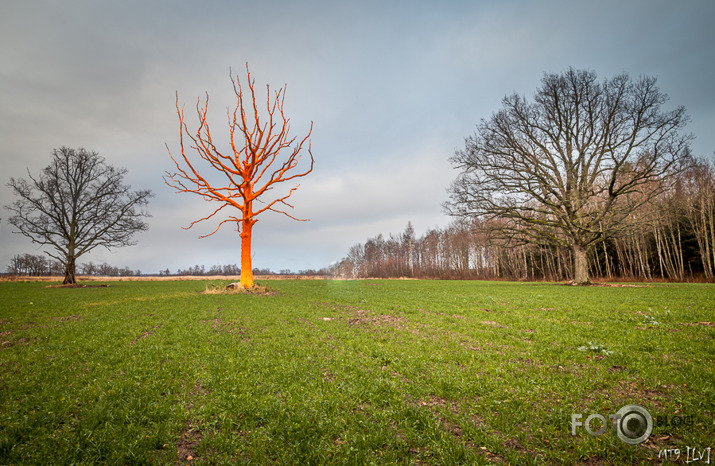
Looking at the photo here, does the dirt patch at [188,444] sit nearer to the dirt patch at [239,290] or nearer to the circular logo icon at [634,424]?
the circular logo icon at [634,424]

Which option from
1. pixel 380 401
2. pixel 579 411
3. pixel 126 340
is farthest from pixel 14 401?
pixel 579 411

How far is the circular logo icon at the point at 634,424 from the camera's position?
3828 millimetres

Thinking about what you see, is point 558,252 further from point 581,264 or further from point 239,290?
point 239,290

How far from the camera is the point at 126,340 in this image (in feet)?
30.8

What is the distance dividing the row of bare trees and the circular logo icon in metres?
23.8

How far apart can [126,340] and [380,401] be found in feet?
30.0

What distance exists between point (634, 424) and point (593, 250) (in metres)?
65.1

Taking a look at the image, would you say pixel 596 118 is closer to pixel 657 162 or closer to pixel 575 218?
pixel 657 162

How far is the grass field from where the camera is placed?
12.3 ft

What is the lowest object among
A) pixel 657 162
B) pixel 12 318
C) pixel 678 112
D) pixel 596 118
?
pixel 12 318

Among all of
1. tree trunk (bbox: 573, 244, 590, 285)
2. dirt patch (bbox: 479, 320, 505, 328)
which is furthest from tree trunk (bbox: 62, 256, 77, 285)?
tree trunk (bbox: 573, 244, 590, 285)

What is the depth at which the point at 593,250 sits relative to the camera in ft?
179

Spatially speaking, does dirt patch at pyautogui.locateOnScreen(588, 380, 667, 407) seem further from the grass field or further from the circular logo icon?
the circular logo icon

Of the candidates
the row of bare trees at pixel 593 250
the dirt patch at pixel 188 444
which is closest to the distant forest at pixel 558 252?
the row of bare trees at pixel 593 250
